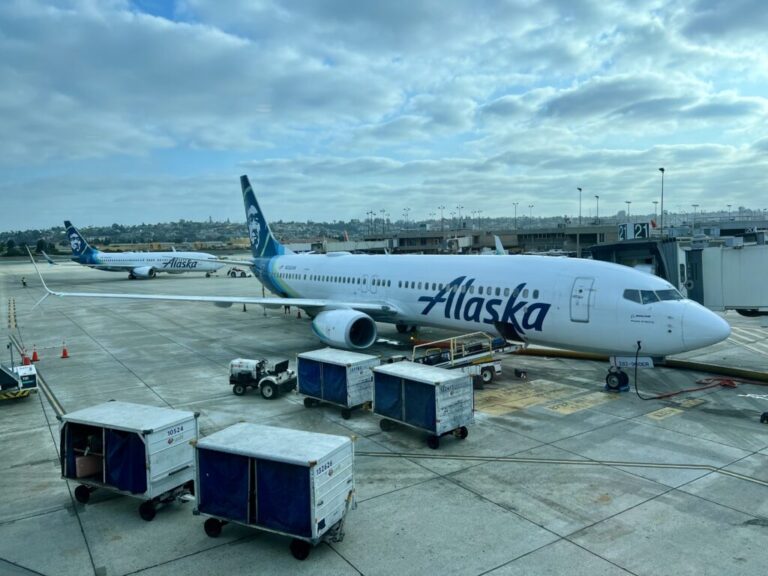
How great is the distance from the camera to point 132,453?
32.0 ft

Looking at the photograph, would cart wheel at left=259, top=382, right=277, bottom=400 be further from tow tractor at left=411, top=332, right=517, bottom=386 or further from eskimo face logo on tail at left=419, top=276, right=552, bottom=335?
eskimo face logo on tail at left=419, top=276, right=552, bottom=335

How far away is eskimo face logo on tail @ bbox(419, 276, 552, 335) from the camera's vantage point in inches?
725

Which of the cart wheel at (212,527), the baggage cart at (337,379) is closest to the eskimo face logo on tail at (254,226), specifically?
the baggage cart at (337,379)

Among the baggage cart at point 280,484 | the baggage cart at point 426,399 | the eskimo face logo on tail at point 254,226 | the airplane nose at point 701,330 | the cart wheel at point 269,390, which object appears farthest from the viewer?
the eskimo face logo on tail at point 254,226

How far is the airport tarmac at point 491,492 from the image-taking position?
8.29 m

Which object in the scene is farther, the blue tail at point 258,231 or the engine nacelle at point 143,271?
the engine nacelle at point 143,271

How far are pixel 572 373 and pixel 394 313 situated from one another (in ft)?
25.9

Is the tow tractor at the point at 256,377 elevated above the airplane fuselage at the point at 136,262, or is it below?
below

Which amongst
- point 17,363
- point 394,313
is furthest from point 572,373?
point 17,363

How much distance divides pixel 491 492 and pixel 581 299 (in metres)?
8.78

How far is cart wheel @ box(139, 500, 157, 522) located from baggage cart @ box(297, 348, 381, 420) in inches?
234

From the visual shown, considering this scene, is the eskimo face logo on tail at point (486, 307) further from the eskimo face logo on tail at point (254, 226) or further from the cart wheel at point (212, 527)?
the eskimo face logo on tail at point (254, 226)

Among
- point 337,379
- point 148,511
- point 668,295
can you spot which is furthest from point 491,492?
point 668,295

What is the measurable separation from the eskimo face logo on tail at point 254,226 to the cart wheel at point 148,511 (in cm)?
2642
